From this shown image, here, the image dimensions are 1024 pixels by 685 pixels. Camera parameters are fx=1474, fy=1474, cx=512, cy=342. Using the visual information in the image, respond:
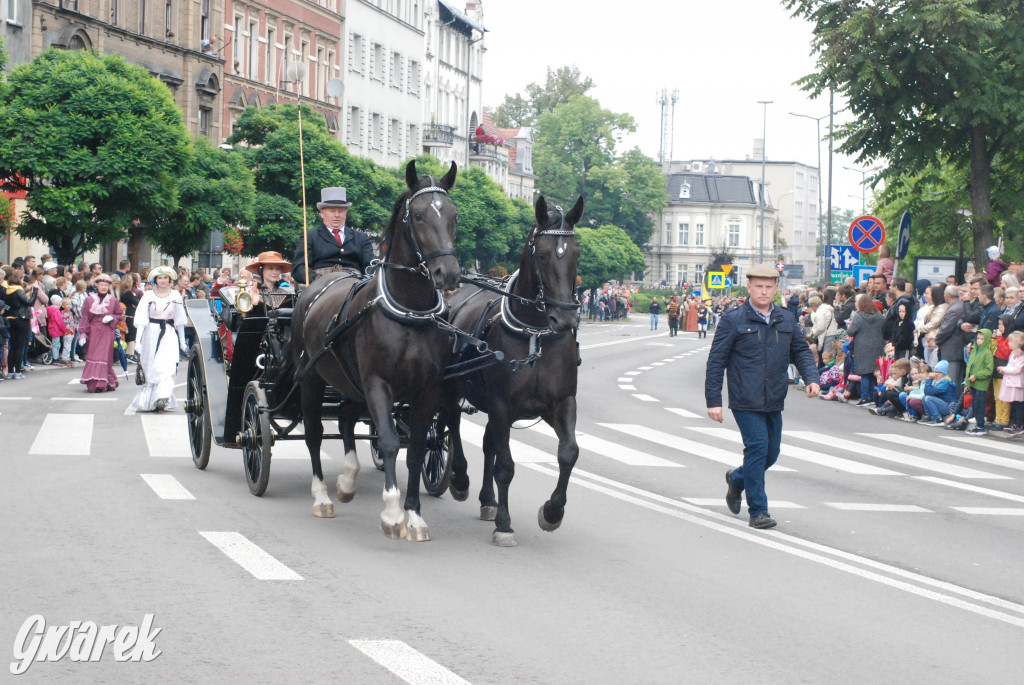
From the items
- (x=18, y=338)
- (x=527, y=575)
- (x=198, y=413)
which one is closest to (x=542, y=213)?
(x=527, y=575)

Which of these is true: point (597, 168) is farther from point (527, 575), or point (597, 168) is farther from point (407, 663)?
point (407, 663)

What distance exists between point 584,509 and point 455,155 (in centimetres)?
8492

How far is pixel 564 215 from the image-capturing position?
30.1ft

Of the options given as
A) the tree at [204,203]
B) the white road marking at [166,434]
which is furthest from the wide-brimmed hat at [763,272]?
the tree at [204,203]

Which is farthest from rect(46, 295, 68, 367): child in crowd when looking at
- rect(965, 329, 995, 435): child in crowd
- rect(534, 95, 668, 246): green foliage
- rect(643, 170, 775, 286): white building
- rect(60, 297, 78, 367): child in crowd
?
rect(643, 170, 775, 286): white building

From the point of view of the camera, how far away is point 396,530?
9.09 m

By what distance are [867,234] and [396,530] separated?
2033 centimetres

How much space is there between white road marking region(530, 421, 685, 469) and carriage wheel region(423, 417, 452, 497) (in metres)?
2.77

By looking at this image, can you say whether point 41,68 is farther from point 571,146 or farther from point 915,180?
point 571,146

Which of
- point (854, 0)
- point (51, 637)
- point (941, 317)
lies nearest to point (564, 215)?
point (51, 637)

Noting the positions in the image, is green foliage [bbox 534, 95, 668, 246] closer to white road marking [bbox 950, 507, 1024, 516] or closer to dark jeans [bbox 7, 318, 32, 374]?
dark jeans [bbox 7, 318, 32, 374]

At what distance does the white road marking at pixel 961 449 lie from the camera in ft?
52.4

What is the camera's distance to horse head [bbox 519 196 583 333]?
885 centimetres

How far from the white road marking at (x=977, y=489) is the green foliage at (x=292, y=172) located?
33.3 metres
